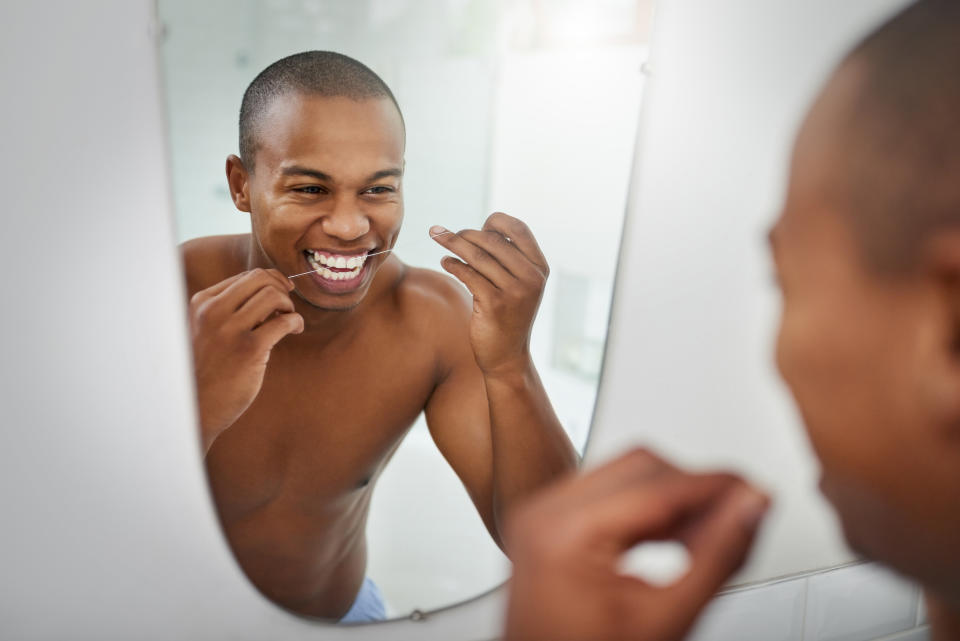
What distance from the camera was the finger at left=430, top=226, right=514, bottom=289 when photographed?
0.74 metres

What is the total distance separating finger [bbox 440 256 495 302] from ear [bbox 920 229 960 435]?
1.52ft

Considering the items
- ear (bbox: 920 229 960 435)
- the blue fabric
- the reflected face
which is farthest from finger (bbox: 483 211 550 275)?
ear (bbox: 920 229 960 435)

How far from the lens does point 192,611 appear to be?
0.74 m

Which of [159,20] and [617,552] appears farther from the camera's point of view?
[159,20]

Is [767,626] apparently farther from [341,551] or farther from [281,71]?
[281,71]

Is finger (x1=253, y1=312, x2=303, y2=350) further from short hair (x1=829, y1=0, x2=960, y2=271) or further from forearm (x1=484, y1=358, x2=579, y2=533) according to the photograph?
short hair (x1=829, y1=0, x2=960, y2=271)

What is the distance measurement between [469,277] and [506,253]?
1.9 inches

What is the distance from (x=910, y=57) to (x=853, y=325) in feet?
0.42

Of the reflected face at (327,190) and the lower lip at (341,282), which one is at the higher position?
the reflected face at (327,190)

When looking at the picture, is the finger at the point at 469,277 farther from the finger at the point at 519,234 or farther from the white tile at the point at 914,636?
the white tile at the point at 914,636

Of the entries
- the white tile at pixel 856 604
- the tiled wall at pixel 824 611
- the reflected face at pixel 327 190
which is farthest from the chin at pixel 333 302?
the white tile at pixel 856 604

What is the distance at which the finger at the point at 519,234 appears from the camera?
0.76 metres

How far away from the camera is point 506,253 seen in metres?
0.77

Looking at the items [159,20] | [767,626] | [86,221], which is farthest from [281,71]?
[767,626]
